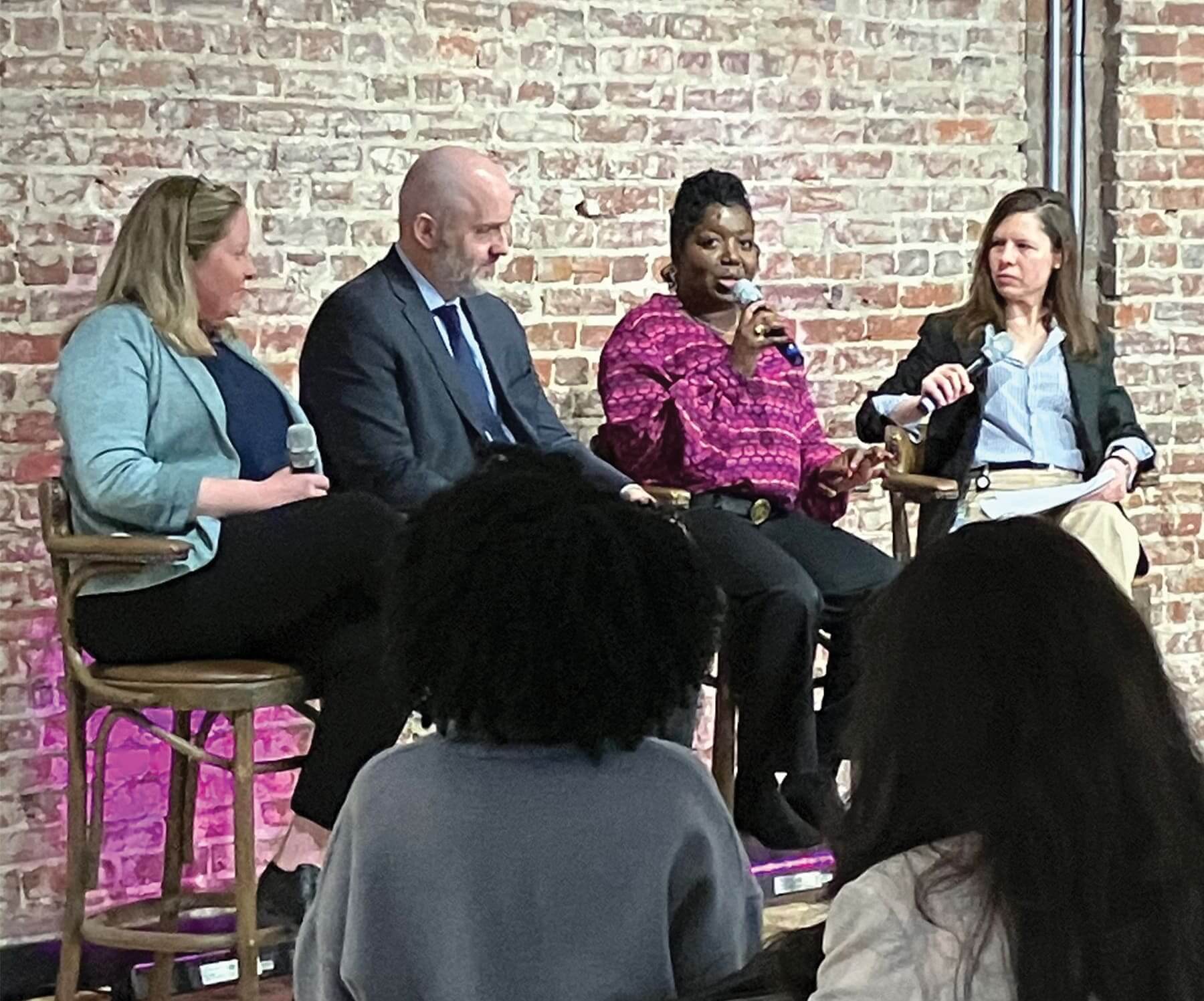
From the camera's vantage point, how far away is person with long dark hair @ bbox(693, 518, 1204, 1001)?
145 cm

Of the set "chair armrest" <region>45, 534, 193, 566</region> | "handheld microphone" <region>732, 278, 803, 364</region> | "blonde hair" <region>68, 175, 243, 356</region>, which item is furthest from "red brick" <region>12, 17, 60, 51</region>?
"handheld microphone" <region>732, 278, 803, 364</region>

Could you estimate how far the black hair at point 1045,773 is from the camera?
1454 mm

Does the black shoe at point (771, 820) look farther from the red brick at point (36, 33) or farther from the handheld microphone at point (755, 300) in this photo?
the red brick at point (36, 33)

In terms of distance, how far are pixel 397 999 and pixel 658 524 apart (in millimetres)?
518

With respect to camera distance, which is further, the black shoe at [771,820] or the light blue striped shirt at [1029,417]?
the light blue striped shirt at [1029,417]

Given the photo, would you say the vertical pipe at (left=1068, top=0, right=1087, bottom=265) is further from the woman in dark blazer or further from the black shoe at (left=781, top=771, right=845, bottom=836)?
the black shoe at (left=781, top=771, right=845, bottom=836)

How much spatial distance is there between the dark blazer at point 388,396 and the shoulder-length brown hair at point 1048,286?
1025mm

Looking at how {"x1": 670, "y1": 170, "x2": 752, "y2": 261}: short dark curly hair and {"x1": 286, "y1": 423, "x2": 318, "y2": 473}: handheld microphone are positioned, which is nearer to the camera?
{"x1": 286, "y1": 423, "x2": 318, "y2": 473}: handheld microphone

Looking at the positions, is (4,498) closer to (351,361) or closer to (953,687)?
(351,361)

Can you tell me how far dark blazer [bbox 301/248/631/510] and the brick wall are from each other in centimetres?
43

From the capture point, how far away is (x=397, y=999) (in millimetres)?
1846

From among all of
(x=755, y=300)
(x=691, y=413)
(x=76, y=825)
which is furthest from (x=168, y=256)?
(x=755, y=300)

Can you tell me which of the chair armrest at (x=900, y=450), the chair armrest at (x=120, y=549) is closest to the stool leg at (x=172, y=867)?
the chair armrest at (x=120, y=549)

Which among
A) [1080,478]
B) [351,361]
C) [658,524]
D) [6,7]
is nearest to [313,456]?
[351,361]
